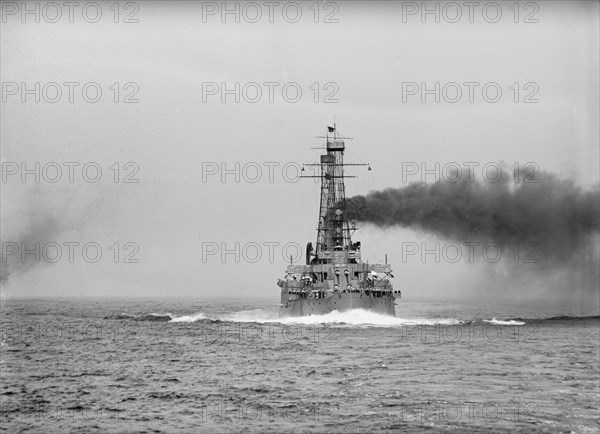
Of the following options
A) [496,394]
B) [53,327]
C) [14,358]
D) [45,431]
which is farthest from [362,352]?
[53,327]

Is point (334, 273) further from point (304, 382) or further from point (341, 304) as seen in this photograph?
point (304, 382)

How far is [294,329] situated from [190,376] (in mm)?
29233

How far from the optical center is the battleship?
7394cm

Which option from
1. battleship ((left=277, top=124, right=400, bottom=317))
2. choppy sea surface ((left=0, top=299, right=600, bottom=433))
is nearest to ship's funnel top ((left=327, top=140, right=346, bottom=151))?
battleship ((left=277, top=124, right=400, bottom=317))

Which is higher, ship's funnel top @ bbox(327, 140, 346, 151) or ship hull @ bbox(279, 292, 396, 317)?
ship's funnel top @ bbox(327, 140, 346, 151)

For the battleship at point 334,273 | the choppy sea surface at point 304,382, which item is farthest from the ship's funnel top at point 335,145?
the choppy sea surface at point 304,382

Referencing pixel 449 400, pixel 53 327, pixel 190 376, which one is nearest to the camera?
pixel 449 400

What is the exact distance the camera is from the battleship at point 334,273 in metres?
73.9

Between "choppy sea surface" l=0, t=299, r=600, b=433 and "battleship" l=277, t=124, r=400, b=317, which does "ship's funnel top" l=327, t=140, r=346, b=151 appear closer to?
"battleship" l=277, t=124, r=400, b=317

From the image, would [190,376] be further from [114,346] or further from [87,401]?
[114,346]

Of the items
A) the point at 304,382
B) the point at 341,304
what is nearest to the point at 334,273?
the point at 341,304

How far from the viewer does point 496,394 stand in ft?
111

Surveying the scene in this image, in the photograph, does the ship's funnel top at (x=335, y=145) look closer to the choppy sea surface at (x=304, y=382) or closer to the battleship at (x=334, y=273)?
the battleship at (x=334, y=273)

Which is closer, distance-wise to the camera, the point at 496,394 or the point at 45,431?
the point at 45,431
